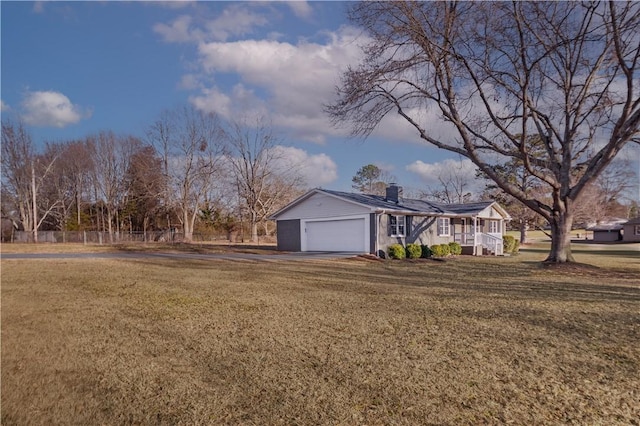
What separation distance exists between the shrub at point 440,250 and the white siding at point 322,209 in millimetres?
4957

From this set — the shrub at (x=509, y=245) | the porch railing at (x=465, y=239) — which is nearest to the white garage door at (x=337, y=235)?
the porch railing at (x=465, y=239)

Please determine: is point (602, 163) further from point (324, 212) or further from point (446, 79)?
point (324, 212)

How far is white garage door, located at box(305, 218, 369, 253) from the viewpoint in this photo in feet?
69.7

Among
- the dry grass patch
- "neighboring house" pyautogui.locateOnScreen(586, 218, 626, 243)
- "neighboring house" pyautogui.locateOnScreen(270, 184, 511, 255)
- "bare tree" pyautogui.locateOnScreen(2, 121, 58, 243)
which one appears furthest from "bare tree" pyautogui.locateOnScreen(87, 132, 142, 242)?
"neighboring house" pyautogui.locateOnScreen(586, 218, 626, 243)

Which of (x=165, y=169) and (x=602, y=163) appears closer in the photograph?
(x=602, y=163)

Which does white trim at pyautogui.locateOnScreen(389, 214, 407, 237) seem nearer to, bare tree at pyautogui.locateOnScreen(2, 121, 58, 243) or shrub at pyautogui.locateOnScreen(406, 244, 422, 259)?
shrub at pyautogui.locateOnScreen(406, 244, 422, 259)

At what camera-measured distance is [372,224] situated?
810 inches

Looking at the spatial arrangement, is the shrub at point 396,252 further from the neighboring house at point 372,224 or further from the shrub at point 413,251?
the shrub at point 413,251

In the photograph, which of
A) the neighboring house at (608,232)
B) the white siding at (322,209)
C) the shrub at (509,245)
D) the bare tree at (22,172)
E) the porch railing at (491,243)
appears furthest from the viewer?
the neighboring house at (608,232)

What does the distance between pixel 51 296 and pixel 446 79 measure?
13834mm

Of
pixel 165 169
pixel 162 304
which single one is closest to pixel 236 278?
pixel 162 304

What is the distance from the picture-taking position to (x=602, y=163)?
1423 centimetres

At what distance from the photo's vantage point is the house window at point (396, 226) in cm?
2184

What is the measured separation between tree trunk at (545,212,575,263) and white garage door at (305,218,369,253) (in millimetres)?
8431
